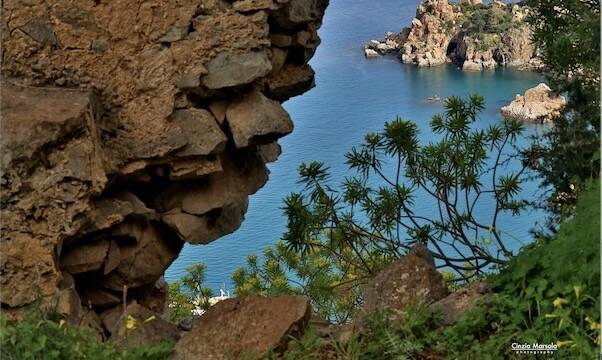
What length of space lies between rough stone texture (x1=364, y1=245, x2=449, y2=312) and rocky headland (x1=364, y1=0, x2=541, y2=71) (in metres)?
16.2

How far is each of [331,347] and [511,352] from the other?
2.78 feet

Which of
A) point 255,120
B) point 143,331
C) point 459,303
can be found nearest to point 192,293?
point 255,120

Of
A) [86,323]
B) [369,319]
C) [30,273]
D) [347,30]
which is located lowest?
[347,30]

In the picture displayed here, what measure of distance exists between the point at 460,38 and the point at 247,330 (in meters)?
22.3

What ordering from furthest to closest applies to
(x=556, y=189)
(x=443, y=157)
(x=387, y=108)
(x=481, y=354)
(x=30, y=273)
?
(x=387, y=108)
(x=443, y=157)
(x=556, y=189)
(x=30, y=273)
(x=481, y=354)

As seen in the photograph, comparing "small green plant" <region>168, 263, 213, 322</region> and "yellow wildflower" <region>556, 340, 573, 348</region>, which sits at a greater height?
"yellow wildflower" <region>556, 340, 573, 348</region>

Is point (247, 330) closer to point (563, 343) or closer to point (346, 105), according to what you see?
point (563, 343)

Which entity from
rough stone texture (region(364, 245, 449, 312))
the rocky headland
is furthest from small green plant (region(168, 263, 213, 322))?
the rocky headland

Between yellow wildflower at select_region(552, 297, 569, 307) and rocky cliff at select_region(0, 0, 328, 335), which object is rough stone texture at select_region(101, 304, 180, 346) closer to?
rocky cliff at select_region(0, 0, 328, 335)

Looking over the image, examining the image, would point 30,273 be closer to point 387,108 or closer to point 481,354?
point 481,354

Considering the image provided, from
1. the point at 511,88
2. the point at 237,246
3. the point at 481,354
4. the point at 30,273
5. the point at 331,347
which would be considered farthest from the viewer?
the point at 511,88

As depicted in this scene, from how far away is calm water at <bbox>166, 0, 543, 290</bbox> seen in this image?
1508 centimetres

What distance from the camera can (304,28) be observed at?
7.60 m

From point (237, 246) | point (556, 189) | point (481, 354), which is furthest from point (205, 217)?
point (237, 246)
